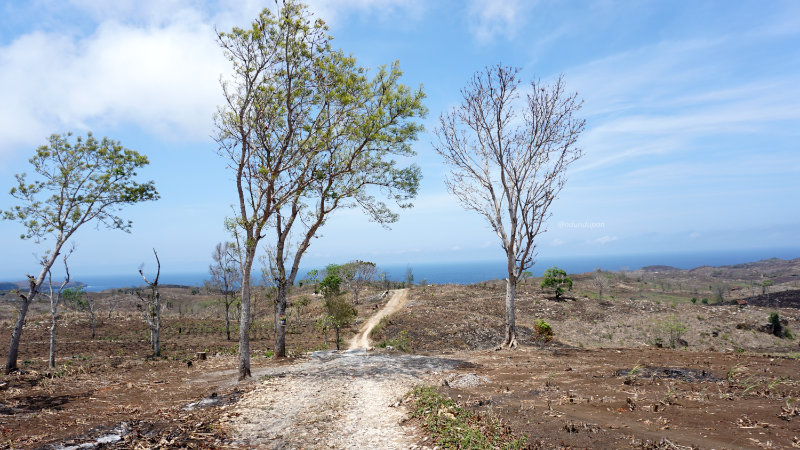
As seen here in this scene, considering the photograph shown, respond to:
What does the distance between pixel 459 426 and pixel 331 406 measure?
4.20 m

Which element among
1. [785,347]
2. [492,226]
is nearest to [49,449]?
[492,226]

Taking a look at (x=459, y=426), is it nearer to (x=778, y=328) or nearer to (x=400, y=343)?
(x=400, y=343)

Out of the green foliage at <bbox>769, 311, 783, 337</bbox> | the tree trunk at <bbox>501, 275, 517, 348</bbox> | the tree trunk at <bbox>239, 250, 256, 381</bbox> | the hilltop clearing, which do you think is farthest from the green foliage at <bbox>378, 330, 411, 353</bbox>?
the green foliage at <bbox>769, 311, 783, 337</bbox>

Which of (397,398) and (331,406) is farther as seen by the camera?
(397,398)

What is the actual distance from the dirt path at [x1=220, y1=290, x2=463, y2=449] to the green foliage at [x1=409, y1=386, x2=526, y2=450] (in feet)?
1.62

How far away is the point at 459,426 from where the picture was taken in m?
7.91

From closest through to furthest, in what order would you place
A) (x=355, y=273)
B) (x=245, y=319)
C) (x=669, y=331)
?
1. (x=245, y=319)
2. (x=669, y=331)
3. (x=355, y=273)

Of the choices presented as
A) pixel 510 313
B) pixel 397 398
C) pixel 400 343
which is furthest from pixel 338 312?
pixel 397 398

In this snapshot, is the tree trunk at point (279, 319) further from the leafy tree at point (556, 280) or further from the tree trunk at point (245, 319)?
the leafy tree at point (556, 280)

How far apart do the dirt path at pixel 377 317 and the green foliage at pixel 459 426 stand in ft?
51.7

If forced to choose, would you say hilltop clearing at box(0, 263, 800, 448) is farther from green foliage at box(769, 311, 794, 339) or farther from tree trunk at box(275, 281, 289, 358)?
green foliage at box(769, 311, 794, 339)

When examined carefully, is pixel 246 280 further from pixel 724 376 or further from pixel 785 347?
pixel 785 347

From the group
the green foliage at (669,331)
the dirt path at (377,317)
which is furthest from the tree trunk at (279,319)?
the green foliage at (669,331)

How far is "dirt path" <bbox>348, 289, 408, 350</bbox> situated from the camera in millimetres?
28322
